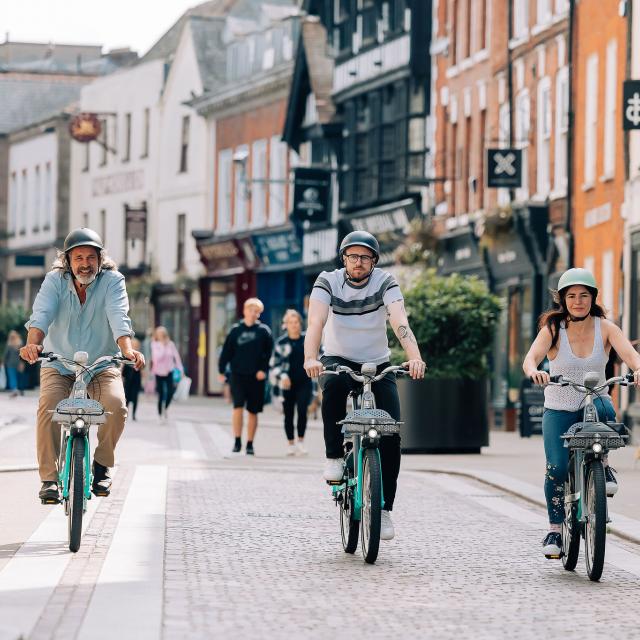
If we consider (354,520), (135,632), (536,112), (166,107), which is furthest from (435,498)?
(166,107)

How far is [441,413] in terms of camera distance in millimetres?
25062

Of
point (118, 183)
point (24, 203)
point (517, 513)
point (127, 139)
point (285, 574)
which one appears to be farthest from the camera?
point (24, 203)

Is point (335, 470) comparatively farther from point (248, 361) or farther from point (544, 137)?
point (544, 137)

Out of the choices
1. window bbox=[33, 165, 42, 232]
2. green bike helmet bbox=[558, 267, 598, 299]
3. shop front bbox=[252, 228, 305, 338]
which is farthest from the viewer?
window bbox=[33, 165, 42, 232]

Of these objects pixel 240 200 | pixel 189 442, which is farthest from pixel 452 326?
pixel 240 200

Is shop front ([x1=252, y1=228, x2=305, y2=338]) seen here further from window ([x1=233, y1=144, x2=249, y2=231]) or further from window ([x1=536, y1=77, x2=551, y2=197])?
window ([x1=536, y1=77, x2=551, y2=197])

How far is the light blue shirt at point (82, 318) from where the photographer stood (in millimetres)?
12102

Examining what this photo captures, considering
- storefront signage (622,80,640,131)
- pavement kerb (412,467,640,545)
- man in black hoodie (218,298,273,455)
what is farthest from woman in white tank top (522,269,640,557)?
storefront signage (622,80,640,131)

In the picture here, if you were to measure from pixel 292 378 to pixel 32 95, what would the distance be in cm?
6472

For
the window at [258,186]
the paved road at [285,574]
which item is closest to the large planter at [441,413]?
the paved road at [285,574]

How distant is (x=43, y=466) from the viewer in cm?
1199

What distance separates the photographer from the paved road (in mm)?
8859

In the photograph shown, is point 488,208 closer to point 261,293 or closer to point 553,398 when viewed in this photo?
point 261,293

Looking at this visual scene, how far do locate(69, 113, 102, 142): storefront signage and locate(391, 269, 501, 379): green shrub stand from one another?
44810 millimetres
